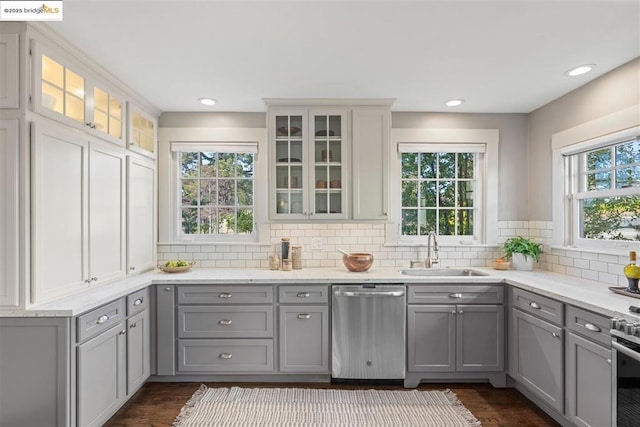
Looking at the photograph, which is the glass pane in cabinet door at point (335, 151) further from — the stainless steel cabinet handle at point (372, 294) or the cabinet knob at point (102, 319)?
the cabinet knob at point (102, 319)

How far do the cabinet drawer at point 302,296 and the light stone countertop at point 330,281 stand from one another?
0.24 feet

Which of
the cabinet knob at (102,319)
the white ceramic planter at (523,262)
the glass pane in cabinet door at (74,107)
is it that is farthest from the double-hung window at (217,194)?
the white ceramic planter at (523,262)

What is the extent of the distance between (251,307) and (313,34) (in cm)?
212

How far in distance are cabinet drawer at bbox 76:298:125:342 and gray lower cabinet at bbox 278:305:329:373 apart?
3.93 feet

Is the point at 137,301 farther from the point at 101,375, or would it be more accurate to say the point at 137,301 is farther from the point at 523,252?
the point at 523,252

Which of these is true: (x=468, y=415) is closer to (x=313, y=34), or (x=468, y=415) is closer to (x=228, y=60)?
(x=313, y=34)

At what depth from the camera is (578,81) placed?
108 inches

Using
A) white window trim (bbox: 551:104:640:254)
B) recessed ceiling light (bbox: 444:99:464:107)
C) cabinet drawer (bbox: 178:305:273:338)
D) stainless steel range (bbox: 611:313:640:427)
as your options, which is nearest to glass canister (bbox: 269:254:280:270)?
cabinet drawer (bbox: 178:305:273:338)

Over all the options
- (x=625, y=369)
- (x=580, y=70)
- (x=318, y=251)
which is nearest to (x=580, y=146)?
(x=580, y=70)

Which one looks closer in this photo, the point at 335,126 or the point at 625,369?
the point at 625,369

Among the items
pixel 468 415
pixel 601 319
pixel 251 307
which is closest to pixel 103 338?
pixel 251 307

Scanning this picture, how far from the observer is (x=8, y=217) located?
186cm

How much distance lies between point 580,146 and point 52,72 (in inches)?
154

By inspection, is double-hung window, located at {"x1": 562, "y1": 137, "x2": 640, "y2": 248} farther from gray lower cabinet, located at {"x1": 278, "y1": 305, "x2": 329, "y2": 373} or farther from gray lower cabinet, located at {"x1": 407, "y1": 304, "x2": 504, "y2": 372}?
gray lower cabinet, located at {"x1": 278, "y1": 305, "x2": 329, "y2": 373}
